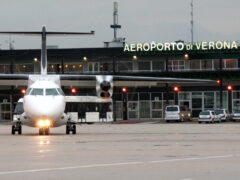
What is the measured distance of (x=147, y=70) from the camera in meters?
86.6

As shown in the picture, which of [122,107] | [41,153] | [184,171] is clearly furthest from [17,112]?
[122,107]

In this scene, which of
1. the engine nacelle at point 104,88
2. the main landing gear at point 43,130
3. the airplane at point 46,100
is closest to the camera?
the airplane at point 46,100

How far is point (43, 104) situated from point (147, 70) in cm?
5665

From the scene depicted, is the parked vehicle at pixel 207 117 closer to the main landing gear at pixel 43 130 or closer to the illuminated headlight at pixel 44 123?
Result: the main landing gear at pixel 43 130

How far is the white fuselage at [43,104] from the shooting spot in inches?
1198

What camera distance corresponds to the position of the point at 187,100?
84938 mm

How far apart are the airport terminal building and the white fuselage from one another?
48557 millimetres

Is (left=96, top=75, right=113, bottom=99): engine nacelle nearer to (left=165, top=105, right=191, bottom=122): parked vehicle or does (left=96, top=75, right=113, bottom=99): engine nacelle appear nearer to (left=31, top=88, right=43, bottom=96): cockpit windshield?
(left=31, top=88, right=43, bottom=96): cockpit windshield

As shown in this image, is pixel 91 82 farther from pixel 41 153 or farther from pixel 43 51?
pixel 41 153

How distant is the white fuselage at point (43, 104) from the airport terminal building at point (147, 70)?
48.6m

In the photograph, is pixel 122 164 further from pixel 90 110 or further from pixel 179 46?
pixel 179 46

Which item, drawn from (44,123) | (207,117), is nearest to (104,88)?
(44,123)

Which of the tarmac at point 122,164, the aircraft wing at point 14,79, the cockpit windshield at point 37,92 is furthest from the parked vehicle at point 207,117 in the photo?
the tarmac at point 122,164

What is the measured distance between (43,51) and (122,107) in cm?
4787
